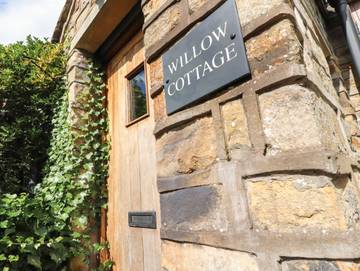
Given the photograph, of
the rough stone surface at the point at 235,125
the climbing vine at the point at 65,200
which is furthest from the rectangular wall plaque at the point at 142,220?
the rough stone surface at the point at 235,125

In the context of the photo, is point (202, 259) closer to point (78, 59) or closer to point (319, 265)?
point (319, 265)

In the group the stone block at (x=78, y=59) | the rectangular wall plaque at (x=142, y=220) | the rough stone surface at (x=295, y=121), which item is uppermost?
the stone block at (x=78, y=59)

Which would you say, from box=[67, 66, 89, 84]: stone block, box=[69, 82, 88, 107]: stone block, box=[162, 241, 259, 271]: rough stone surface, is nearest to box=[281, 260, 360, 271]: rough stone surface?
box=[162, 241, 259, 271]: rough stone surface

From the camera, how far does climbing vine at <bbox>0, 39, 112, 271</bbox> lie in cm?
177

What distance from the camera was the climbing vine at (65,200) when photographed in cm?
177

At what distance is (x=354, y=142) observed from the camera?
4.43 ft

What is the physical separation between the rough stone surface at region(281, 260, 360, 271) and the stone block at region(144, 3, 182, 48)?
1.08 meters

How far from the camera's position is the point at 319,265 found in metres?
0.65

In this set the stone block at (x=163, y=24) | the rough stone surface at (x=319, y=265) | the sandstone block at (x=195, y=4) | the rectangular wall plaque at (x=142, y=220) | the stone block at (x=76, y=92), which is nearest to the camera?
the rough stone surface at (x=319, y=265)

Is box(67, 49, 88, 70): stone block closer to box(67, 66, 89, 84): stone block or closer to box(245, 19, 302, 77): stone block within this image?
box(67, 66, 89, 84): stone block

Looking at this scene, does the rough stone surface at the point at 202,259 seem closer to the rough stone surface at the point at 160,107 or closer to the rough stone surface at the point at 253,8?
the rough stone surface at the point at 160,107

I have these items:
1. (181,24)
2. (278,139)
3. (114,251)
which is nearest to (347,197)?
(278,139)

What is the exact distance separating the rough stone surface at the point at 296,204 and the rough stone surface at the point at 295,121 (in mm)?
96

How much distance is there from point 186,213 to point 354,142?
102 centimetres
